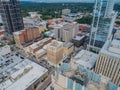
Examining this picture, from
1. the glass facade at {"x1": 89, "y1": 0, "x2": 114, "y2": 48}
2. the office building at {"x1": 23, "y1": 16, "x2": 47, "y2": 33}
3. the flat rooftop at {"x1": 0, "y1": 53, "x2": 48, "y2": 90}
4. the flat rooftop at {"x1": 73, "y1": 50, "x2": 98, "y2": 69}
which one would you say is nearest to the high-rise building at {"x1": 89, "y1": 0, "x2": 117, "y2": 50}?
the glass facade at {"x1": 89, "y1": 0, "x2": 114, "y2": 48}

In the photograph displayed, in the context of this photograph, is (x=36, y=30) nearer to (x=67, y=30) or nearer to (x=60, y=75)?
(x=67, y=30)

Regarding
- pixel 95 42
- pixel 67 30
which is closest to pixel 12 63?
pixel 67 30

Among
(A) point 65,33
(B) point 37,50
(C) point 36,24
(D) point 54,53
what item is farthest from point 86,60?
(C) point 36,24

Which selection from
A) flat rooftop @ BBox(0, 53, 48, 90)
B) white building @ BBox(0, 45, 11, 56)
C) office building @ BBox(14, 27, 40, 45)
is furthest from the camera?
office building @ BBox(14, 27, 40, 45)

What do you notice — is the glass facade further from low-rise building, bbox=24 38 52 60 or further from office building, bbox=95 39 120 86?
low-rise building, bbox=24 38 52 60

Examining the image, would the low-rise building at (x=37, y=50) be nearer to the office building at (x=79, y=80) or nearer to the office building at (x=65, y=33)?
the office building at (x=65, y=33)

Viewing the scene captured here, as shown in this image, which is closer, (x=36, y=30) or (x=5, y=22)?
(x=5, y=22)

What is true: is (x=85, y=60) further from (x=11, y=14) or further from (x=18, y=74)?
(x=11, y=14)
